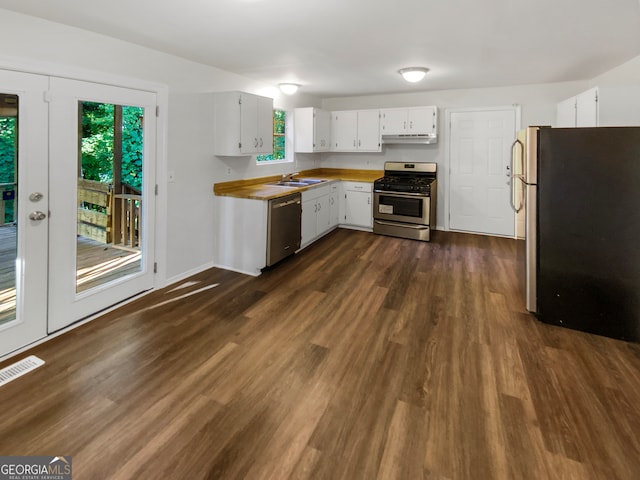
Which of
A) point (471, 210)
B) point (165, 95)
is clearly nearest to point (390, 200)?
point (471, 210)

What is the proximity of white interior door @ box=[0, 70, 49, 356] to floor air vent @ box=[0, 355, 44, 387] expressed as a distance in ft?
0.62

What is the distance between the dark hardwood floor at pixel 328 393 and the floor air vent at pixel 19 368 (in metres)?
0.06

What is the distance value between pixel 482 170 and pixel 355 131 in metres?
2.24

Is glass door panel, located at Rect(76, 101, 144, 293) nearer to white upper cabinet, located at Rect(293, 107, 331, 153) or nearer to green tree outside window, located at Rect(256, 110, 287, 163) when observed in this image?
green tree outside window, located at Rect(256, 110, 287, 163)

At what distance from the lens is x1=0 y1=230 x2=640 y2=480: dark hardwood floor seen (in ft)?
5.50

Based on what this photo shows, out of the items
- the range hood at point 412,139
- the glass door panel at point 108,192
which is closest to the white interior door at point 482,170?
the range hood at point 412,139

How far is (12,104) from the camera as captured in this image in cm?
239

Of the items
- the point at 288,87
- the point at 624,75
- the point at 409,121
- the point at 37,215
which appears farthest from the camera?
the point at 409,121

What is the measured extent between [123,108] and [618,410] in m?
4.13

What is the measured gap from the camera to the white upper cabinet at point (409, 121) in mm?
5836

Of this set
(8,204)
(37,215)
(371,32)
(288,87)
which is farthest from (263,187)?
(8,204)

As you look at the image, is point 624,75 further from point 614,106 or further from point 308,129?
point 308,129

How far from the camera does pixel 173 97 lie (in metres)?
3.63

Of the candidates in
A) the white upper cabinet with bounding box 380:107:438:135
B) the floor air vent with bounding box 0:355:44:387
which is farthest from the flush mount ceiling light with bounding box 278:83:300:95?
the floor air vent with bounding box 0:355:44:387
